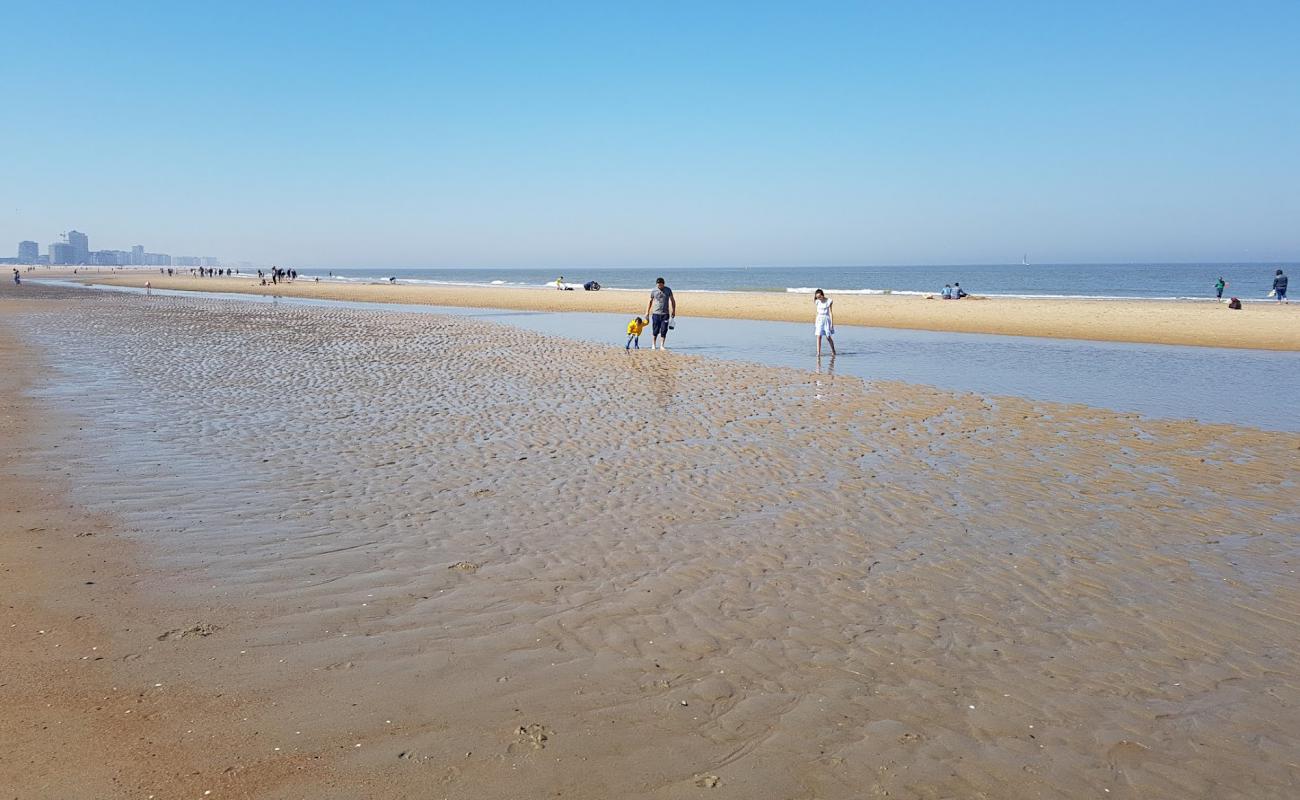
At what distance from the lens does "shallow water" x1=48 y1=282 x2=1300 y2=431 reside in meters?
15.5

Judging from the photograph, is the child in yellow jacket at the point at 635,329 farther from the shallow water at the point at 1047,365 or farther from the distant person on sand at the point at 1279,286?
the distant person on sand at the point at 1279,286

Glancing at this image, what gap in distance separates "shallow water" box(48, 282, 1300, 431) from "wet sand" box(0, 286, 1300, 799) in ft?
9.61

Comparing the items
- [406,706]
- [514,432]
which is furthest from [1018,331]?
[406,706]

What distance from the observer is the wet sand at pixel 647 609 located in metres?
4.00

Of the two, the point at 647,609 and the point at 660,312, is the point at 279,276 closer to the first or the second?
the point at 660,312

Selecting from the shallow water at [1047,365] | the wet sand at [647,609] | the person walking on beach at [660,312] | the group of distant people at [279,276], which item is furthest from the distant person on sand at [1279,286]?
the group of distant people at [279,276]

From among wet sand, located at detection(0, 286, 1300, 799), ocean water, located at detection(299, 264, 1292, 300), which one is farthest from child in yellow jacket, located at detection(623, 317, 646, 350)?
ocean water, located at detection(299, 264, 1292, 300)

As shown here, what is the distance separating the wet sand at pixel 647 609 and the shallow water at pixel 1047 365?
293cm

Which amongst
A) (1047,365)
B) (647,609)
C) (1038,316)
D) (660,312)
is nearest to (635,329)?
(660,312)

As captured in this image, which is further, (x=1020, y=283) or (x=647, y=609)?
(x=1020, y=283)

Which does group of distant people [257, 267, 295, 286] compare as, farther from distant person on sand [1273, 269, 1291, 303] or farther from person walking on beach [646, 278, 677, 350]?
distant person on sand [1273, 269, 1291, 303]

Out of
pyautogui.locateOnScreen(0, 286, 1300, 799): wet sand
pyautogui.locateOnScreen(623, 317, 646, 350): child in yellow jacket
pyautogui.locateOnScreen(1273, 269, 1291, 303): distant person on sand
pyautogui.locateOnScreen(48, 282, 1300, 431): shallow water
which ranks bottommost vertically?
pyautogui.locateOnScreen(0, 286, 1300, 799): wet sand

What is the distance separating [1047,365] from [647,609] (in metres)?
18.8

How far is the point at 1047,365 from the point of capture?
21.3 m
